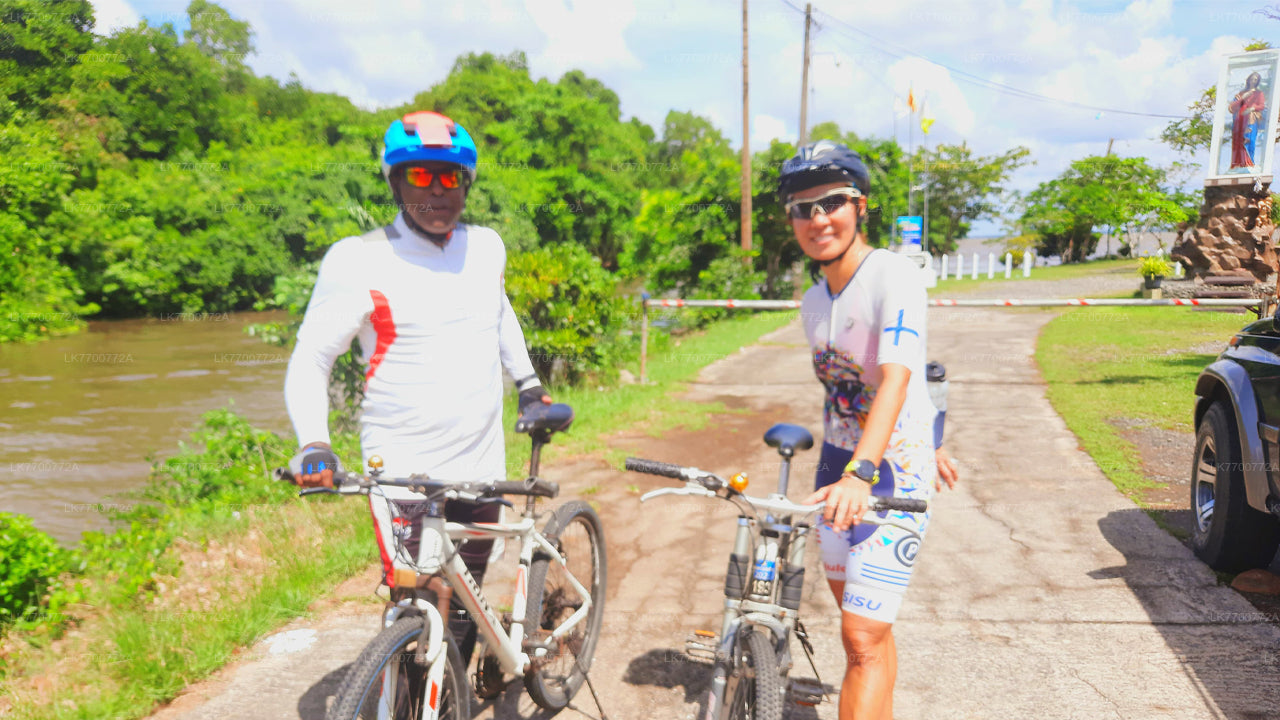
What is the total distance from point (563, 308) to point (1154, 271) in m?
18.6

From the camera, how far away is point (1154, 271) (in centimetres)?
2155

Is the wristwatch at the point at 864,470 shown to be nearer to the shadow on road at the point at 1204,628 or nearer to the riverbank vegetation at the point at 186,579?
the shadow on road at the point at 1204,628

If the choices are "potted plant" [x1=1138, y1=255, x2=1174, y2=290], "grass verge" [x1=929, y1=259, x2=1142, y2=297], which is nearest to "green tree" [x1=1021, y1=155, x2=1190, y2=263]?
"grass verge" [x1=929, y1=259, x2=1142, y2=297]

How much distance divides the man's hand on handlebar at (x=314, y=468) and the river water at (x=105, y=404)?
6.45m

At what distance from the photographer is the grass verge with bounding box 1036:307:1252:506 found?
7309mm

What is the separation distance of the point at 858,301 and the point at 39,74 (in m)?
44.1

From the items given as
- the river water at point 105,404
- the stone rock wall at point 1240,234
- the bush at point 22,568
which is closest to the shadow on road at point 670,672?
the bush at point 22,568

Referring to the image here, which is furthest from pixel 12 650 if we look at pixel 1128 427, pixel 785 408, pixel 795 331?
pixel 795 331

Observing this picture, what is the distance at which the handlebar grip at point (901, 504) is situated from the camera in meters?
1.99

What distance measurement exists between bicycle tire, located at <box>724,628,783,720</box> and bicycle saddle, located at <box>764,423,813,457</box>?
543 millimetres

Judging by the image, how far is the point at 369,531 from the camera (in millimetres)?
5207

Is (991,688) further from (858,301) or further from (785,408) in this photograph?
(785,408)

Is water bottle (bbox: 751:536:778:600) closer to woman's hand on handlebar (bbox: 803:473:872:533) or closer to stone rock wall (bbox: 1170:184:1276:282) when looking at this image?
woman's hand on handlebar (bbox: 803:473:872:533)

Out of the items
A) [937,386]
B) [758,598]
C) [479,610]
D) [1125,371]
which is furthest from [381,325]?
[1125,371]
